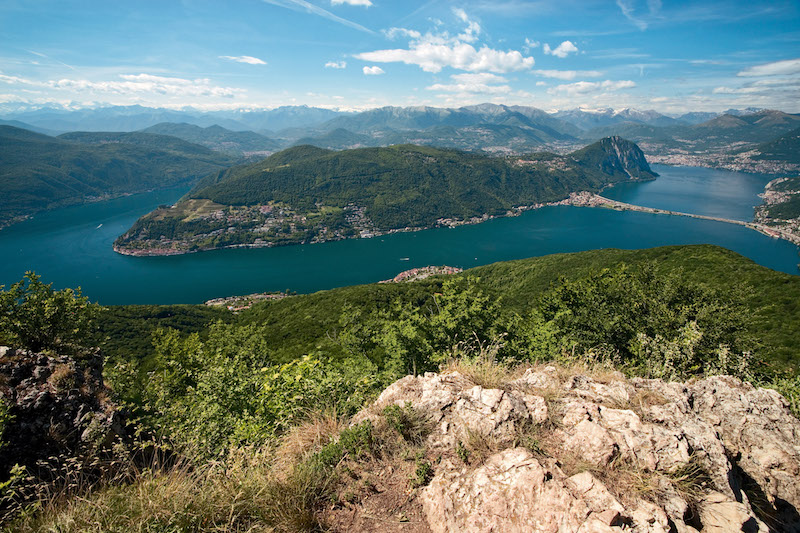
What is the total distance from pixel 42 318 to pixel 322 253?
13831cm

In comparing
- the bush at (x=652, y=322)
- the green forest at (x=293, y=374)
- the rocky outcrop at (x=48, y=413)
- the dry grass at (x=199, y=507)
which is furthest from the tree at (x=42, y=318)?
the bush at (x=652, y=322)

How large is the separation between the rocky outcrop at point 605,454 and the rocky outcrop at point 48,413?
4659 mm

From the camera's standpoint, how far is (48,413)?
570cm

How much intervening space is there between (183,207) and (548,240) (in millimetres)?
194897

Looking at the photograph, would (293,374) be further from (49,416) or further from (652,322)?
(652,322)

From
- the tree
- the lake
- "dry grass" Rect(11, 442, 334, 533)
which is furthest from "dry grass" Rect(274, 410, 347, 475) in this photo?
the lake

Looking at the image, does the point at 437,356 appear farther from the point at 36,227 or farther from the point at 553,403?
the point at 36,227

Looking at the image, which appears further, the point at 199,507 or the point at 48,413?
the point at 48,413

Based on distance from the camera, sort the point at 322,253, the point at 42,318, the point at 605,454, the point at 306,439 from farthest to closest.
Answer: the point at 322,253
the point at 42,318
the point at 306,439
the point at 605,454

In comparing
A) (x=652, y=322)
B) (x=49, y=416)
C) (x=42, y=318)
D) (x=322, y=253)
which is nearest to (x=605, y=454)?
(x=49, y=416)

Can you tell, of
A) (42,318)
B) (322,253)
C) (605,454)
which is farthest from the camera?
(322,253)

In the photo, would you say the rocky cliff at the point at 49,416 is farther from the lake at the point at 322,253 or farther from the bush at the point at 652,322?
the lake at the point at 322,253

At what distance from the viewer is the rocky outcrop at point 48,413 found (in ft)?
16.9

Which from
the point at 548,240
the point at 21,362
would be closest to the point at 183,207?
the point at 548,240
